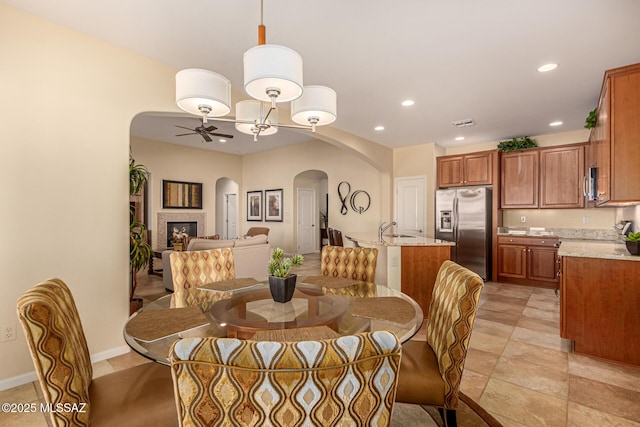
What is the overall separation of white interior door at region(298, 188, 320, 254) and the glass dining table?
21.2 ft

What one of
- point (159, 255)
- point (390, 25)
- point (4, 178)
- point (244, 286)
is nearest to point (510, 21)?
point (390, 25)

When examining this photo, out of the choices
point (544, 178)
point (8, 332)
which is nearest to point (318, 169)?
point (544, 178)

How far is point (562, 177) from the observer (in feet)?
16.4

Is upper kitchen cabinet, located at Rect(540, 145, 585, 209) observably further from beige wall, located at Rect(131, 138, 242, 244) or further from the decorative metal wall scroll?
beige wall, located at Rect(131, 138, 242, 244)

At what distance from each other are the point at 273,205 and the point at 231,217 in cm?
252

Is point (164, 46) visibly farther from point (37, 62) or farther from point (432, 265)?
point (432, 265)

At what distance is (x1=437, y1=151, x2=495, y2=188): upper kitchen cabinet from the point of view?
5594mm

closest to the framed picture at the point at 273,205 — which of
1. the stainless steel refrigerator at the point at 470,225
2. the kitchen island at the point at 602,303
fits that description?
the stainless steel refrigerator at the point at 470,225

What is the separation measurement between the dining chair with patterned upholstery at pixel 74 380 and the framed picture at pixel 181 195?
20.5 ft

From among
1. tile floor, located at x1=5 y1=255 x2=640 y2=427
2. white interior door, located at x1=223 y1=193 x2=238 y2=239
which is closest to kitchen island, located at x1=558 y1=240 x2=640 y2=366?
tile floor, located at x1=5 y1=255 x2=640 y2=427

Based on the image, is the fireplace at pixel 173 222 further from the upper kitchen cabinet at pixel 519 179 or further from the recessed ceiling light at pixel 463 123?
the upper kitchen cabinet at pixel 519 179

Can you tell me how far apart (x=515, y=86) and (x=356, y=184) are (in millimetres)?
3858

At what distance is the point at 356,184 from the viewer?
6.93 m

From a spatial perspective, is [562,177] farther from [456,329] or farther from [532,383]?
[456,329]
